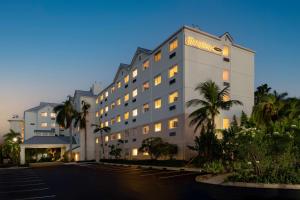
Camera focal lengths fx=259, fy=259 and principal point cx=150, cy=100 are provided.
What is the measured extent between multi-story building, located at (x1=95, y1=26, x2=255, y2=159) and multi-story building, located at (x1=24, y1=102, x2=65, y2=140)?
4937cm

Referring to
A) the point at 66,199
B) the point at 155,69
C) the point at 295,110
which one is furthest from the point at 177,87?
the point at 66,199

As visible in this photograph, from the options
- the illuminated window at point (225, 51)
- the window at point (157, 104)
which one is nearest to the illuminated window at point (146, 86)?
the window at point (157, 104)

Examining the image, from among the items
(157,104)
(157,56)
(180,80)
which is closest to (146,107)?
(157,104)

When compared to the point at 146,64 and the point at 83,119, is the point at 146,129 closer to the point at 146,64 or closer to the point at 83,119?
the point at 146,64

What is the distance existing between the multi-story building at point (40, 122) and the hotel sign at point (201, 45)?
66465mm

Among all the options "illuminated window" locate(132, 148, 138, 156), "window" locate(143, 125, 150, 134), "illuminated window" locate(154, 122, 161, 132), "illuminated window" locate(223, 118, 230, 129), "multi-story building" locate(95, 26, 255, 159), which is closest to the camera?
"multi-story building" locate(95, 26, 255, 159)

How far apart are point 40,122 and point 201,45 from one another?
6885 cm

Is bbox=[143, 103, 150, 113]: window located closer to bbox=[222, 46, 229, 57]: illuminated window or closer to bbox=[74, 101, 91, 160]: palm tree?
bbox=[222, 46, 229, 57]: illuminated window

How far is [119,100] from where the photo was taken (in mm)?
51469

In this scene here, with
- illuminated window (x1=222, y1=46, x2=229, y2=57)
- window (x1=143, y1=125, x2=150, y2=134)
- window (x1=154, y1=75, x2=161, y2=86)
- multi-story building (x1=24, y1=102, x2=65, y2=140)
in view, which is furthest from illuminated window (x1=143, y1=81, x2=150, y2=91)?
multi-story building (x1=24, y1=102, x2=65, y2=140)

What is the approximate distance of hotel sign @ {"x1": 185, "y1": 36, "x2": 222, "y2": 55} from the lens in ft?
102

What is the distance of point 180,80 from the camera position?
102 feet

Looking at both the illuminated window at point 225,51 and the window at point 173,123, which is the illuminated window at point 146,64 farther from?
the illuminated window at point 225,51

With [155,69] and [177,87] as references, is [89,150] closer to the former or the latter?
[155,69]
